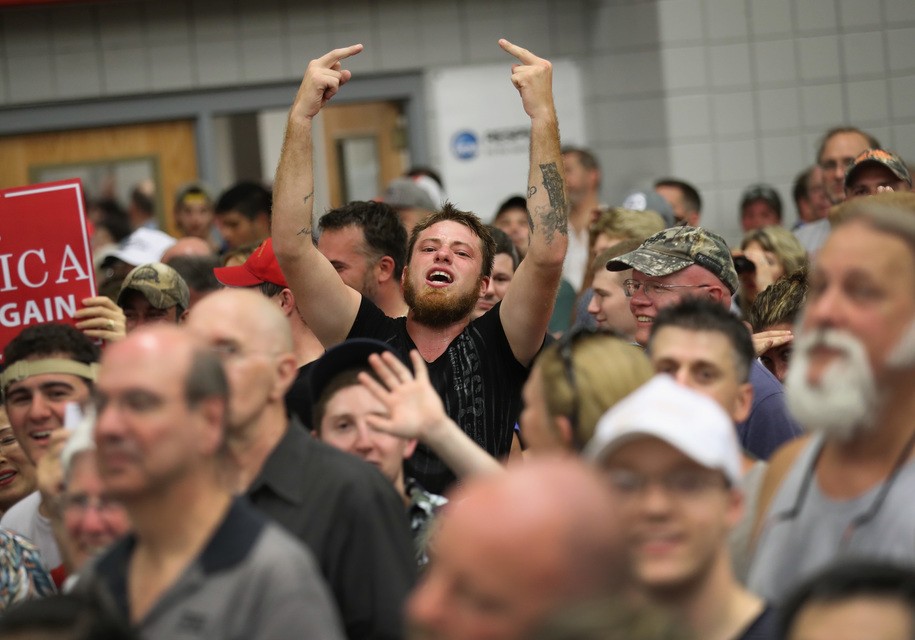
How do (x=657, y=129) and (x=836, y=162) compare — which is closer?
(x=836, y=162)

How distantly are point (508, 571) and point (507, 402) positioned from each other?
2.87 meters

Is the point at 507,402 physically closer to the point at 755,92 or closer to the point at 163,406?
the point at 163,406

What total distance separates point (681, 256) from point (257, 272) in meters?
1.87

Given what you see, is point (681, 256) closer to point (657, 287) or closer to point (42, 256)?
point (657, 287)

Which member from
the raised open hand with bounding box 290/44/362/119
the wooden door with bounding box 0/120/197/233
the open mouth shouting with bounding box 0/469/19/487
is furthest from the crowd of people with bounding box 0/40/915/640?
the wooden door with bounding box 0/120/197/233

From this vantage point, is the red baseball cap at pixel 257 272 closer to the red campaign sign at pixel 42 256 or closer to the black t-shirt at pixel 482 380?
the red campaign sign at pixel 42 256

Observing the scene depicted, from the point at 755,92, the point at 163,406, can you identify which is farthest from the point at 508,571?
the point at 755,92

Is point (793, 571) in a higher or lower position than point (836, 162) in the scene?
lower

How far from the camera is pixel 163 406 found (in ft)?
9.77

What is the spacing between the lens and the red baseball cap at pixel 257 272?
6.01 m

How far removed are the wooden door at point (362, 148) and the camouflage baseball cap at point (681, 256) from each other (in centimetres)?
566

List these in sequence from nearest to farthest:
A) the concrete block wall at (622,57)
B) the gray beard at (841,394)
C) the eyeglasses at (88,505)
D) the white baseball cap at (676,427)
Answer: the white baseball cap at (676,427) < the gray beard at (841,394) < the eyeglasses at (88,505) < the concrete block wall at (622,57)

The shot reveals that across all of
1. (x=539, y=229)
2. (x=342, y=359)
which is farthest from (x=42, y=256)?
(x=342, y=359)

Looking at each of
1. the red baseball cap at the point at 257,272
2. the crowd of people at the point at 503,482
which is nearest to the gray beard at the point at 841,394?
the crowd of people at the point at 503,482
